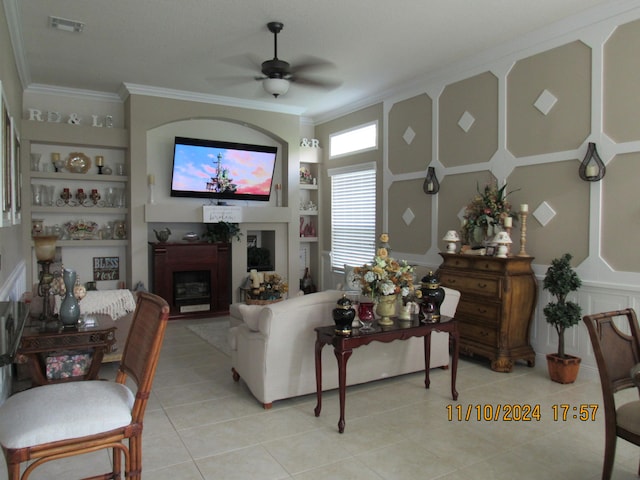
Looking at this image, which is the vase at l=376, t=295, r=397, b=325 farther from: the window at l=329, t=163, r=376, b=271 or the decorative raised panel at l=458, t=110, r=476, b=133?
the window at l=329, t=163, r=376, b=271

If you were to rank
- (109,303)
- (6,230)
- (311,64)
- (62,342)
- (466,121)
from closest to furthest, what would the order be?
(62,342)
(6,230)
(109,303)
(466,121)
(311,64)

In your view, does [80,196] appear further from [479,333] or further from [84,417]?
[479,333]

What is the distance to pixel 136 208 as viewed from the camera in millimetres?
6426

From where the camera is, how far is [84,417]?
1.87 m

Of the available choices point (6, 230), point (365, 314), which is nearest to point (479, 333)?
point (365, 314)

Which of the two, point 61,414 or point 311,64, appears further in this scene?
point 311,64

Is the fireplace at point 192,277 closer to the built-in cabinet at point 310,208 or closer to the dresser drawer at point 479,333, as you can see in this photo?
the built-in cabinet at point 310,208

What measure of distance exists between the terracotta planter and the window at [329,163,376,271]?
328 cm

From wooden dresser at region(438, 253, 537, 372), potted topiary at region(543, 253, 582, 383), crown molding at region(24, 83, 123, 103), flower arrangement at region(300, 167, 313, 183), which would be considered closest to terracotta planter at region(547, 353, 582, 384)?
potted topiary at region(543, 253, 582, 383)

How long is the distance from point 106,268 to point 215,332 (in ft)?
6.84

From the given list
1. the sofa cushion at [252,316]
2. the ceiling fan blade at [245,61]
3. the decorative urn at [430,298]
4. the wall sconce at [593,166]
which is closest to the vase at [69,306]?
the sofa cushion at [252,316]

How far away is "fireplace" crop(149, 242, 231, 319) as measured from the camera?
656 centimetres

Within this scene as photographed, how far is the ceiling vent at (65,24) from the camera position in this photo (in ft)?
13.8

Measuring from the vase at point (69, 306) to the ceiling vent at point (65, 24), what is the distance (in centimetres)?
252
